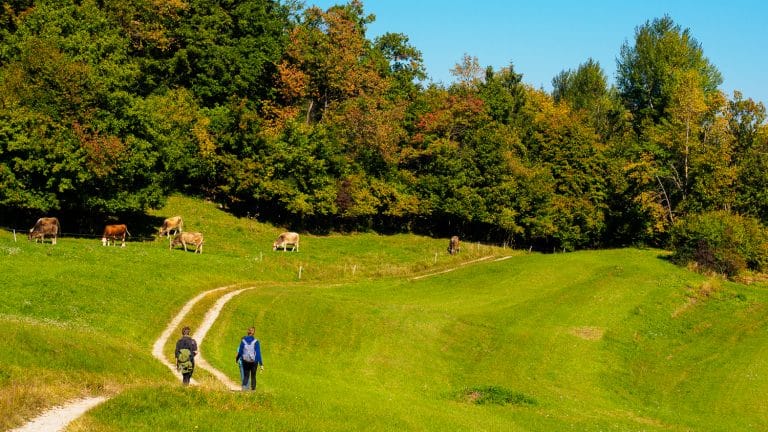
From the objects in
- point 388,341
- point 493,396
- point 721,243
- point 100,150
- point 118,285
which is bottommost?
point 493,396

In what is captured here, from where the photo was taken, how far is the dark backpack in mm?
30297

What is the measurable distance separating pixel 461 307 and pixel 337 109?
48611mm

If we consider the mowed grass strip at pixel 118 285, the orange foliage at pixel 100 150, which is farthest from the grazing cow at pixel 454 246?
the orange foliage at pixel 100 150

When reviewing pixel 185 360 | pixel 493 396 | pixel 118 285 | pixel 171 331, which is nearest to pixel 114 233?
pixel 118 285

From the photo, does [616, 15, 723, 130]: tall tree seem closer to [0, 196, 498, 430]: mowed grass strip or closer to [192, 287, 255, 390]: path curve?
[0, 196, 498, 430]: mowed grass strip

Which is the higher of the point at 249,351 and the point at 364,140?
the point at 364,140

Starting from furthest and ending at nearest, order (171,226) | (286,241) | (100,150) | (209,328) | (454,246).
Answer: (454,246)
(286,241)
(171,226)
(100,150)
(209,328)

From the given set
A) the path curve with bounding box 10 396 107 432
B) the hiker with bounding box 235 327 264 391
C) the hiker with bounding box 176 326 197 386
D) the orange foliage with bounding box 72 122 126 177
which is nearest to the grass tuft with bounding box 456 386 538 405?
the hiker with bounding box 235 327 264 391

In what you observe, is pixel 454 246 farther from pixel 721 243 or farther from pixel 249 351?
pixel 249 351

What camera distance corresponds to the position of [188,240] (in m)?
71.4

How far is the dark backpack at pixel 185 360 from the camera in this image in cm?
3030

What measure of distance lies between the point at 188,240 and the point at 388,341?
2987 cm

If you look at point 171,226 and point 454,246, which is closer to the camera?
point 171,226

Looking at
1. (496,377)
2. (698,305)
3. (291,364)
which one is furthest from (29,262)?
(698,305)
